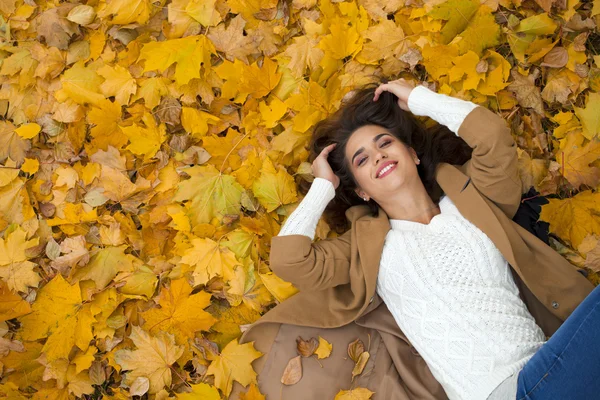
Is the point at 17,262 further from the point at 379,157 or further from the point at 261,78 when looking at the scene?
the point at 379,157

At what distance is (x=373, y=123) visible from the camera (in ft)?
8.36

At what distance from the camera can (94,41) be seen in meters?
2.88

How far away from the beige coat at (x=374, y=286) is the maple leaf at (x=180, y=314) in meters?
0.25

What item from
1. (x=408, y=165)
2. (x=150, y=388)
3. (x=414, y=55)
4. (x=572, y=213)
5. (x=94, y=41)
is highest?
(x=94, y=41)

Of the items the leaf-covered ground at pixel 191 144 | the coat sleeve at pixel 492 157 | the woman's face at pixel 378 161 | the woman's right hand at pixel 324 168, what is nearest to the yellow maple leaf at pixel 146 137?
the leaf-covered ground at pixel 191 144

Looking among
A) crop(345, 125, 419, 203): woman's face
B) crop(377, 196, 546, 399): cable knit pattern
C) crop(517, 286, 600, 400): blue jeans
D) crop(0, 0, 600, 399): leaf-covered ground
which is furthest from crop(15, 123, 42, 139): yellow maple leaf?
crop(517, 286, 600, 400): blue jeans

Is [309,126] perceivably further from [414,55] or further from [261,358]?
[261,358]

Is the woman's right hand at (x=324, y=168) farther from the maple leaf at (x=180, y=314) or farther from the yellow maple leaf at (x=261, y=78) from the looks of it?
the maple leaf at (x=180, y=314)

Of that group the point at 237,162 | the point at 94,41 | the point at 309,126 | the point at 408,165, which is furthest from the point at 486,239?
the point at 94,41

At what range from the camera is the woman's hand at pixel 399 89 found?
2.50 meters

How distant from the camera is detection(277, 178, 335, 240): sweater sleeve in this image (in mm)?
2340

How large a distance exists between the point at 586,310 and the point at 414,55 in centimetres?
145

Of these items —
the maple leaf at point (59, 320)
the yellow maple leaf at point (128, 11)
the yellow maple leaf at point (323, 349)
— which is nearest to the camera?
the yellow maple leaf at point (323, 349)

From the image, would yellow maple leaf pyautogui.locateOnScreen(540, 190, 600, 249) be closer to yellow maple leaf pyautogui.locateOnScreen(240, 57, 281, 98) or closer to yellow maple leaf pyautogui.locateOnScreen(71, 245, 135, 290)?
yellow maple leaf pyautogui.locateOnScreen(240, 57, 281, 98)
